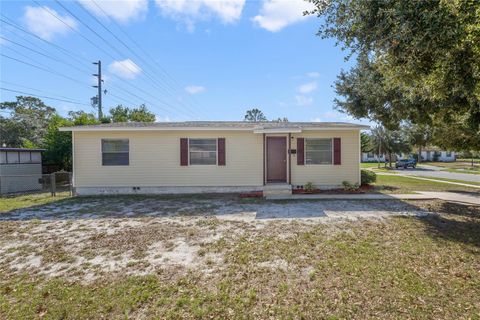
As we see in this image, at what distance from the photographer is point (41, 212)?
7.94m

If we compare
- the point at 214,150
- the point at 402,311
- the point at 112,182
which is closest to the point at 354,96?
the point at 214,150

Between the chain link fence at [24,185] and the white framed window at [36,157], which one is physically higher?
the white framed window at [36,157]

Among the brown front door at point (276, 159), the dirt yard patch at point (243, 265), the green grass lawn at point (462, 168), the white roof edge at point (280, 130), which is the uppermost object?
the white roof edge at point (280, 130)

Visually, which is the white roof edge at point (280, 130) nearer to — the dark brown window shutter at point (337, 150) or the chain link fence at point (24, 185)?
the dark brown window shutter at point (337, 150)

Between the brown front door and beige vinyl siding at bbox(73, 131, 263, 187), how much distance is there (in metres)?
0.64

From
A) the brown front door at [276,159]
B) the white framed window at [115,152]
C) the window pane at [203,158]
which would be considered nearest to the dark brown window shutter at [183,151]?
the window pane at [203,158]

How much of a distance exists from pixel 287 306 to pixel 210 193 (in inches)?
316

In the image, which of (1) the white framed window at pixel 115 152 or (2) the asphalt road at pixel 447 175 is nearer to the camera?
(1) the white framed window at pixel 115 152

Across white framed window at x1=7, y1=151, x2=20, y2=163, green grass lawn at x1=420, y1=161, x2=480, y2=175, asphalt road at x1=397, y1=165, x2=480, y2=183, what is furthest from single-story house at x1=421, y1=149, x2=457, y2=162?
white framed window at x1=7, y1=151, x2=20, y2=163

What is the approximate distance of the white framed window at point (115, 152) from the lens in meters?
11.0

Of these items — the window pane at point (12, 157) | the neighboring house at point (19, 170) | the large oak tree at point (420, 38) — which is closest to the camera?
the large oak tree at point (420, 38)

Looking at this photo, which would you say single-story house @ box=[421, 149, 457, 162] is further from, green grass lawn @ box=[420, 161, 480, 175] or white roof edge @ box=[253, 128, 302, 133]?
white roof edge @ box=[253, 128, 302, 133]

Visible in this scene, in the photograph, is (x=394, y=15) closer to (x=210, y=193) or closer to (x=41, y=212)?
(x=210, y=193)

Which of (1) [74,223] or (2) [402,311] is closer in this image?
(2) [402,311]
